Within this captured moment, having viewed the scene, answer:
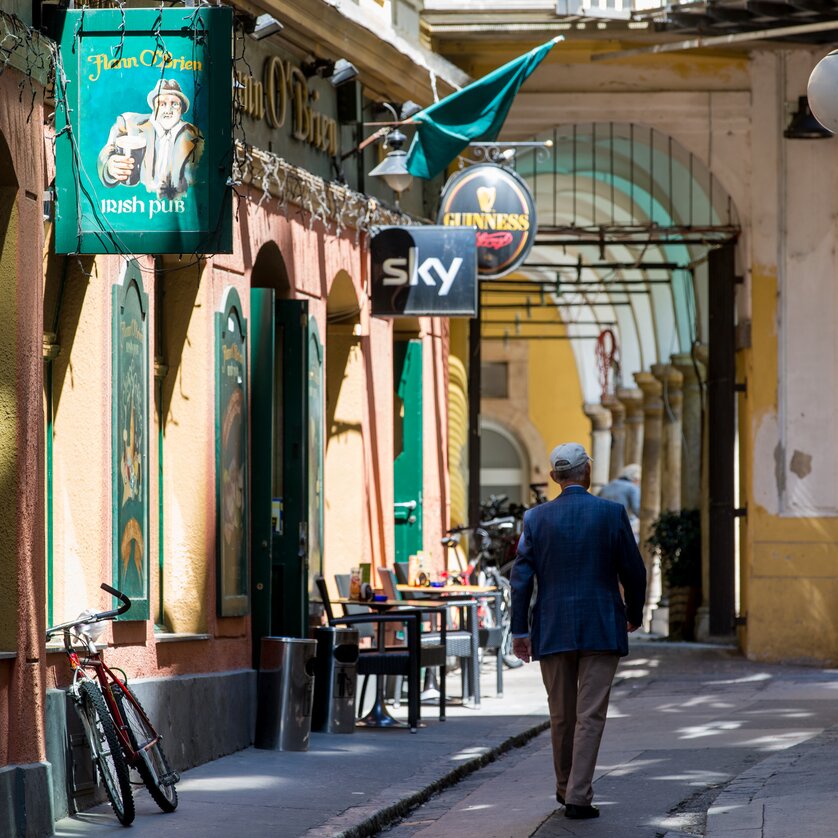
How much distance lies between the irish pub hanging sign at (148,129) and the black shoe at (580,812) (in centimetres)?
298

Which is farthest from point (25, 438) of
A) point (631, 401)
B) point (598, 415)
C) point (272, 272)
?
point (598, 415)

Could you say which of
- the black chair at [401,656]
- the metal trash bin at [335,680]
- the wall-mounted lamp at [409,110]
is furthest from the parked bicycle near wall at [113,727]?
the wall-mounted lamp at [409,110]

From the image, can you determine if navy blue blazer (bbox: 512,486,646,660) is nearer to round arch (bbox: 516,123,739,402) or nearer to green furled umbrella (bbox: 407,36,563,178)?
green furled umbrella (bbox: 407,36,563,178)

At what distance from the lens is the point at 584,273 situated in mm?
38469

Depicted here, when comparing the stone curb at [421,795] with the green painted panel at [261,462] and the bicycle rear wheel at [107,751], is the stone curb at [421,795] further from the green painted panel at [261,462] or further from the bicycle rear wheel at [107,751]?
the green painted panel at [261,462]

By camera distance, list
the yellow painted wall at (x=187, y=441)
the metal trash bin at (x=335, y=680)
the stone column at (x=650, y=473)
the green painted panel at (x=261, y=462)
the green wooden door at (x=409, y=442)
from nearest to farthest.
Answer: the yellow painted wall at (x=187, y=441), the green painted panel at (x=261, y=462), the metal trash bin at (x=335, y=680), the green wooden door at (x=409, y=442), the stone column at (x=650, y=473)

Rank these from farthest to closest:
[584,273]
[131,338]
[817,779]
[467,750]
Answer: [584,273] < [467,750] < [131,338] < [817,779]

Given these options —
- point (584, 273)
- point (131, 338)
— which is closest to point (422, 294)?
point (131, 338)

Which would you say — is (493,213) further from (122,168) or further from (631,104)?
(122,168)

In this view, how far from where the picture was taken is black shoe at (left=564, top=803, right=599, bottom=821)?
9188mm

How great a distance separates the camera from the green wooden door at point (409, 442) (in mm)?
18703

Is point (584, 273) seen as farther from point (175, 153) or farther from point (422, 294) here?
point (175, 153)

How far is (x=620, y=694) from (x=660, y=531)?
279 inches

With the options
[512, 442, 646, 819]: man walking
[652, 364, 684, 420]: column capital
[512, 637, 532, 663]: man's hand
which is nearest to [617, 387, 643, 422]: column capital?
[652, 364, 684, 420]: column capital
